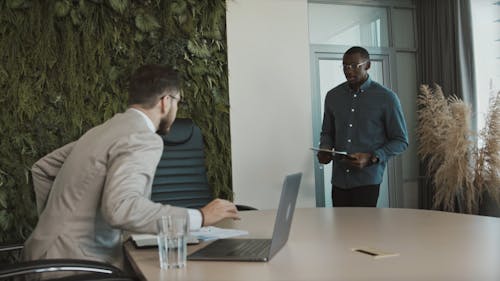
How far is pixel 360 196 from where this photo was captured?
3229mm

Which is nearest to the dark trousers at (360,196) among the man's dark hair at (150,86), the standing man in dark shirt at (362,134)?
the standing man in dark shirt at (362,134)

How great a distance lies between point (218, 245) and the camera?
5.39ft

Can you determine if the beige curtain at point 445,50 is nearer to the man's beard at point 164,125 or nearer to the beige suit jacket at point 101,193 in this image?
the man's beard at point 164,125

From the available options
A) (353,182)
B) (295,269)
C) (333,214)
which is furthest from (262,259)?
(353,182)

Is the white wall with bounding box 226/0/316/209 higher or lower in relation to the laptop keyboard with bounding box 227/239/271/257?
higher

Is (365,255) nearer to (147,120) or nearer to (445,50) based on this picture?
(147,120)

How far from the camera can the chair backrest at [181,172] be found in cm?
291

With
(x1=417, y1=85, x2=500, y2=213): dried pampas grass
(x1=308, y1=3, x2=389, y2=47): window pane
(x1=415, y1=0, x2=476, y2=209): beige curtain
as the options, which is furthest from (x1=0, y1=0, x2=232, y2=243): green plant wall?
(x1=415, y1=0, x2=476, y2=209): beige curtain

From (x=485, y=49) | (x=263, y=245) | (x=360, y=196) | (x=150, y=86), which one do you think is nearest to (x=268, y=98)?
(x=360, y=196)

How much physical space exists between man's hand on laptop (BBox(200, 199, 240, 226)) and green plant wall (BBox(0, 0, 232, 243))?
2429 mm

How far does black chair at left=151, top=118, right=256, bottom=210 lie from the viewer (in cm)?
291

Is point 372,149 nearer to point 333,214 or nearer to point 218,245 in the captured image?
point 333,214

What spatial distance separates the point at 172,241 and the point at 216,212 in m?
0.25

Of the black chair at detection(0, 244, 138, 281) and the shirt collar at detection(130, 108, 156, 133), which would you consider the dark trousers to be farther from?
the black chair at detection(0, 244, 138, 281)
